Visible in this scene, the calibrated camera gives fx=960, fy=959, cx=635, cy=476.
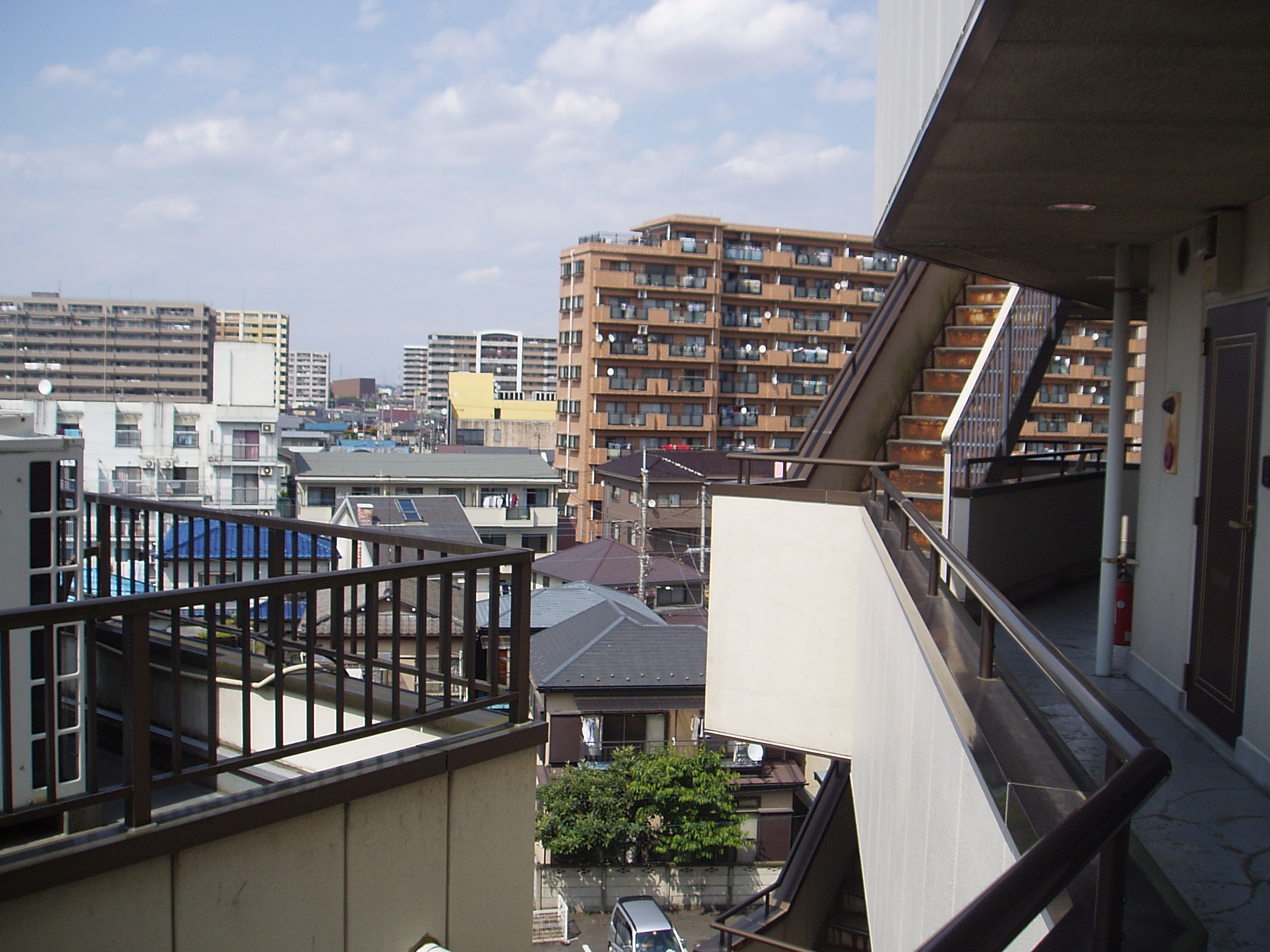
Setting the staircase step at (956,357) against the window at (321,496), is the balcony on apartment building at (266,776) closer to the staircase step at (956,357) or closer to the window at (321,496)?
the staircase step at (956,357)

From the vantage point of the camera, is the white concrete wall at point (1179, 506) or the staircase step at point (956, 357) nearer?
the white concrete wall at point (1179, 506)

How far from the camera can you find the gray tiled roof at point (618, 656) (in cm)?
1680

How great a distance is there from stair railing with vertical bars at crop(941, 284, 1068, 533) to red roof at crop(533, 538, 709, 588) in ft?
52.4

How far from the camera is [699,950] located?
6844 millimetres

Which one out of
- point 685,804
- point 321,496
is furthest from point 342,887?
point 321,496

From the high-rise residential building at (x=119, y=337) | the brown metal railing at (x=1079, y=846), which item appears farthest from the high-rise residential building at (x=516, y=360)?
the brown metal railing at (x=1079, y=846)

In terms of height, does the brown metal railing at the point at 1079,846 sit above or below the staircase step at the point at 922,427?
below

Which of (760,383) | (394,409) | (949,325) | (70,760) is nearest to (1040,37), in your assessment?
(70,760)

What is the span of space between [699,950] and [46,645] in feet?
19.2

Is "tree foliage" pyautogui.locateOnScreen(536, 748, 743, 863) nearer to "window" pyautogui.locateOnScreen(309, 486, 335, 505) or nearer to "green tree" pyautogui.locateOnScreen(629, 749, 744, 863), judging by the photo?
"green tree" pyautogui.locateOnScreen(629, 749, 744, 863)

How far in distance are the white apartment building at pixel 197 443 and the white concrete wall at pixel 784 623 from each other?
1933 centimetres

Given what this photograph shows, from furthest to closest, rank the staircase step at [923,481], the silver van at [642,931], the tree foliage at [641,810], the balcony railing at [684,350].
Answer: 1. the balcony railing at [684,350]
2. the tree foliage at [641,810]
3. the silver van at [642,931]
4. the staircase step at [923,481]

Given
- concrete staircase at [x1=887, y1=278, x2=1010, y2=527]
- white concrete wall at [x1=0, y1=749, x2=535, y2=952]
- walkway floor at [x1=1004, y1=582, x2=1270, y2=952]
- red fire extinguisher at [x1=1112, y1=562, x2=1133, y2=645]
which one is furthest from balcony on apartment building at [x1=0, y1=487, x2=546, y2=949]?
concrete staircase at [x1=887, y1=278, x2=1010, y2=527]

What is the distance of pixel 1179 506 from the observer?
4.85 meters
